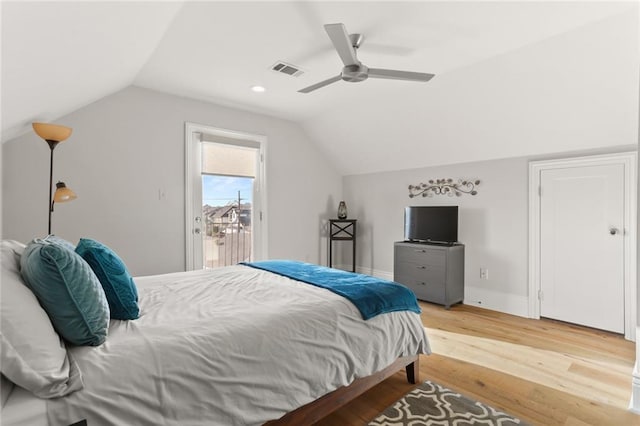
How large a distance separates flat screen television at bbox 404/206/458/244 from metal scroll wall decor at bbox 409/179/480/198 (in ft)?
0.85

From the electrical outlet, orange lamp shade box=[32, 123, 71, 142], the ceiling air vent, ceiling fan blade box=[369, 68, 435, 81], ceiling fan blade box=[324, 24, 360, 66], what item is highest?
the ceiling air vent

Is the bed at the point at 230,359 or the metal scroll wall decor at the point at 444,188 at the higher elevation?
the metal scroll wall decor at the point at 444,188

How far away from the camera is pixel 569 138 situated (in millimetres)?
3293

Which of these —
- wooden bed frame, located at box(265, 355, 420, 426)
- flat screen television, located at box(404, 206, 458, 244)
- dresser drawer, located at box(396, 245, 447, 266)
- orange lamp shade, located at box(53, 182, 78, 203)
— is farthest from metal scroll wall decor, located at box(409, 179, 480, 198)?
orange lamp shade, located at box(53, 182, 78, 203)

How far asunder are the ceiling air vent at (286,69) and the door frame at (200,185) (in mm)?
Result: 1375

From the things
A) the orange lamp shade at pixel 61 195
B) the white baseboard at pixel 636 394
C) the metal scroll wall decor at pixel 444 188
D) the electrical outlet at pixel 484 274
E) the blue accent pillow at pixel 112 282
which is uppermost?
the metal scroll wall decor at pixel 444 188

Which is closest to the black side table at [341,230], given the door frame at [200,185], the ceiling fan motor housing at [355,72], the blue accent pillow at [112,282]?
the door frame at [200,185]

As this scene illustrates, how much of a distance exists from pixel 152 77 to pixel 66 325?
2851 millimetres

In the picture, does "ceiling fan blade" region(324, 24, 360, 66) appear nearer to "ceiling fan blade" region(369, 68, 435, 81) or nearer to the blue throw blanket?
"ceiling fan blade" region(369, 68, 435, 81)

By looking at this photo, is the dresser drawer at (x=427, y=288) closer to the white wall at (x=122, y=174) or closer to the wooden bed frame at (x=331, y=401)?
the wooden bed frame at (x=331, y=401)

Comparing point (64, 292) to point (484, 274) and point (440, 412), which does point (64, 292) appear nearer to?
point (440, 412)

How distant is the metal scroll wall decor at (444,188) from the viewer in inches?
164

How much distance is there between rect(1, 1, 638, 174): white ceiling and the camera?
1693mm

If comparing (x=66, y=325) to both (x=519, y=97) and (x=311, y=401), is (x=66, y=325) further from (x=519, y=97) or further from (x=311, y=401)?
(x=519, y=97)
